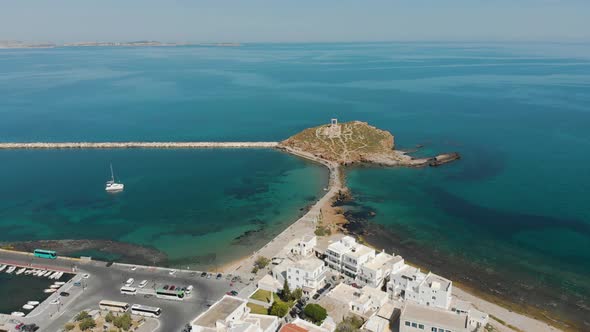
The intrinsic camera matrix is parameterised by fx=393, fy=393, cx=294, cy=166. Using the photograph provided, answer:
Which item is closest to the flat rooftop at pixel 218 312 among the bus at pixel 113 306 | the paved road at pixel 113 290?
the paved road at pixel 113 290

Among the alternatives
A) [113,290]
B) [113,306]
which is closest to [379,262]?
[113,306]

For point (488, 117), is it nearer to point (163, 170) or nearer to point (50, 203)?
point (163, 170)

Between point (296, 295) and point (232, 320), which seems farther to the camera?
point (296, 295)

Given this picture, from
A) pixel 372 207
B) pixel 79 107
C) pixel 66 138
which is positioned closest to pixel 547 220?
pixel 372 207

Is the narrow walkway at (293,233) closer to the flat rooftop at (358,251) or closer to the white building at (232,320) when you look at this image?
the white building at (232,320)

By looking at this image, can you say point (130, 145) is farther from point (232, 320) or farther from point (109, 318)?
point (232, 320)

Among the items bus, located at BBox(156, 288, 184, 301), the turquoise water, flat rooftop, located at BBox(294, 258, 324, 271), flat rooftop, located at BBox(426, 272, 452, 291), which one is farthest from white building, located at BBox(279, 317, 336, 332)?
the turquoise water

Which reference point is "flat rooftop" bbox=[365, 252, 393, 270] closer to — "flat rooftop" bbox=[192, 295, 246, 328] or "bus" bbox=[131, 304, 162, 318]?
"flat rooftop" bbox=[192, 295, 246, 328]
